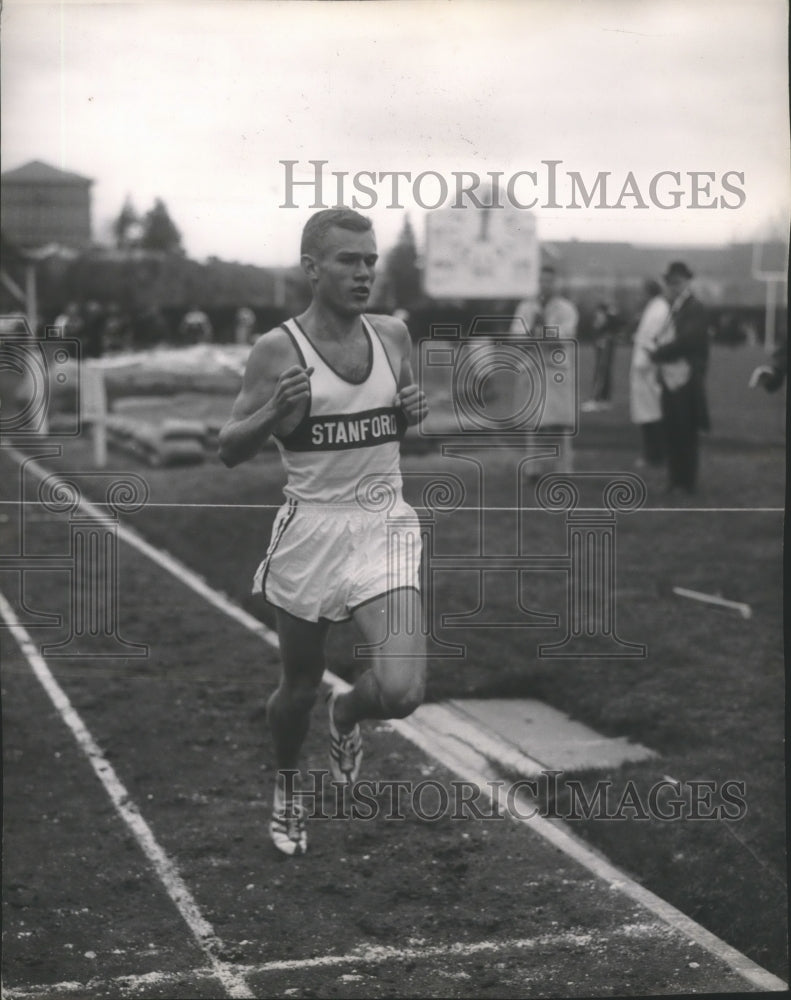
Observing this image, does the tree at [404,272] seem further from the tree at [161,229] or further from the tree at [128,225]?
the tree at [128,225]

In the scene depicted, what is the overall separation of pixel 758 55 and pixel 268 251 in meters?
1.58

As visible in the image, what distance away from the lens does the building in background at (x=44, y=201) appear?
5.22m

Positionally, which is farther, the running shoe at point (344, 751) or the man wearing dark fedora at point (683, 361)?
the man wearing dark fedora at point (683, 361)

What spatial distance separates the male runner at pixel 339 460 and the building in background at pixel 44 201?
3.72 ft

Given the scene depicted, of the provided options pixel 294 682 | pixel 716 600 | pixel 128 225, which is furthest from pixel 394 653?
pixel 716 600

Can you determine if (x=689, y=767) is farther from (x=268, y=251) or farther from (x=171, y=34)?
(x=171, y=34)

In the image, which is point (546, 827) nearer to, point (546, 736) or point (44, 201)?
point (546, 736)

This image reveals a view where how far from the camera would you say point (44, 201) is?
553 centimetres

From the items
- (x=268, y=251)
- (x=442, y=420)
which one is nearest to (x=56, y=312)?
(x=442, y=420)

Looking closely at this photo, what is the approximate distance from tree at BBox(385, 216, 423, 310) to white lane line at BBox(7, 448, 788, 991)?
4.39 ft

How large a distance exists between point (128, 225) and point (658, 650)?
3.65m

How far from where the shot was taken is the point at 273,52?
461 cm

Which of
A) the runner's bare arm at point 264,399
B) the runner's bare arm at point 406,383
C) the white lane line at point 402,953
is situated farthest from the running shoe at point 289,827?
the runner's bare arm at point 406,383

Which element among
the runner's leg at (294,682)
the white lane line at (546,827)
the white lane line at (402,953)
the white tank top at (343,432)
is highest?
the white tank top at (343,432)
